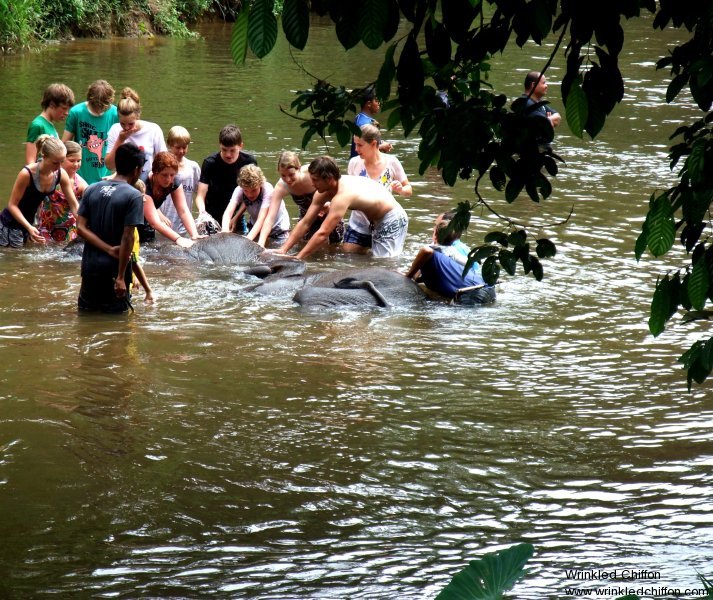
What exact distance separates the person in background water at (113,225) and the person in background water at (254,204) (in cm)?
271

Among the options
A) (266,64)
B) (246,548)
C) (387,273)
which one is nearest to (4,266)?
(387,273)

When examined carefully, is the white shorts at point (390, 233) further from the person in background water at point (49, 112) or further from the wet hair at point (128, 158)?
the wet hair at point (128, 158)

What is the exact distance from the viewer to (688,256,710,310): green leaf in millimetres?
3186

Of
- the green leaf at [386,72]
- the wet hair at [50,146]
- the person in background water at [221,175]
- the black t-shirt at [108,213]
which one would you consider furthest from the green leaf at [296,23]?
the person in background water at [221,175]

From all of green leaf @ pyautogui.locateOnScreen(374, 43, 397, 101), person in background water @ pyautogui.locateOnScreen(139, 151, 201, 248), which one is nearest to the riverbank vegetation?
person in background water @ pyautogui.locateOnScreen(139, 151, 201, 248)

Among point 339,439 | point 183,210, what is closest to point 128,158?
point 339,439

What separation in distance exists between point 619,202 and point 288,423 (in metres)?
→ 7.36

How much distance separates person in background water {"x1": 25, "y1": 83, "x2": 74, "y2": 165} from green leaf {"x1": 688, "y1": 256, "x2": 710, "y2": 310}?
7.78 meters

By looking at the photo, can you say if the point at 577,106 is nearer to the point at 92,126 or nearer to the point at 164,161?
the point at 164,161

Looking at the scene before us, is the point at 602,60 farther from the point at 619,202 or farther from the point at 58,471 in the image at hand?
the point at 619,202

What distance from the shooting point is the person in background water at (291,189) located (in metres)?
9.93

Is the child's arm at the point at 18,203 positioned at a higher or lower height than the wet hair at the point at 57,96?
lower

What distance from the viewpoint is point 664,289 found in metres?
3.27

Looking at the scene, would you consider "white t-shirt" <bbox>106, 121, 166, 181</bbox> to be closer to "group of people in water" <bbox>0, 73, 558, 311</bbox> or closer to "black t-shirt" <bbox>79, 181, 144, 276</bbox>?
"group of people in water" <bbox>0, 73, 558, 311</bbox>
